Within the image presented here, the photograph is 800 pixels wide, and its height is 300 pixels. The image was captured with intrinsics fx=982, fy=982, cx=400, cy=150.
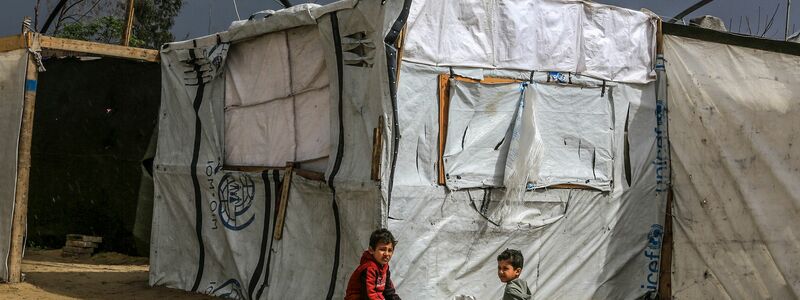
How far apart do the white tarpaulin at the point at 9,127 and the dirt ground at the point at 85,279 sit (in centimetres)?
46

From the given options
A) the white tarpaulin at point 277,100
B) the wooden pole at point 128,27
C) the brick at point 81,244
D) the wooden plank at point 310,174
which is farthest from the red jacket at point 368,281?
the wooden pole at point 128,27

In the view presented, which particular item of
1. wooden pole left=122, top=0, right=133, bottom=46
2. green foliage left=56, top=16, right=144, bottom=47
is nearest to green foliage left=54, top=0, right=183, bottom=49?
green foliage left=56, top=16, right=144, bottom=47

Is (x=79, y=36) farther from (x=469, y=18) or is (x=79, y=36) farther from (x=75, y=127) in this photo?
(x=469, y=18)

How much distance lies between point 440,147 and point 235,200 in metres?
2.29

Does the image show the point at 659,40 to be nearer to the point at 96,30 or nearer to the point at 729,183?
the point at 729,183

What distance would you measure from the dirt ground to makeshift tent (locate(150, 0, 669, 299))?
947 mm

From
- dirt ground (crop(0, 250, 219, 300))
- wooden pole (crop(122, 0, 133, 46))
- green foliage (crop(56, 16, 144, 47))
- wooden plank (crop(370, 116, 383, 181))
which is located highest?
green foliage (crop(56, 16, 144, 47))

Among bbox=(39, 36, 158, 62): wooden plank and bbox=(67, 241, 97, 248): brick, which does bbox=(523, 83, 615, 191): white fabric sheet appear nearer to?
bbox=(39, 36, 158, 62): wooden plank

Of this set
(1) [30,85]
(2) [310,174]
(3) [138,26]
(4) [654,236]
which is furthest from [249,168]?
(3) [138,26]

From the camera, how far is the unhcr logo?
7.84 metres

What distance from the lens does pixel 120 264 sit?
37.4 ft

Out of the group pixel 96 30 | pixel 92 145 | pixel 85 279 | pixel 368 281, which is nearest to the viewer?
pixel 368 281

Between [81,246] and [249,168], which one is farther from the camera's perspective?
[81,246]

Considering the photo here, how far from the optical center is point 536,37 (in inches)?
293
